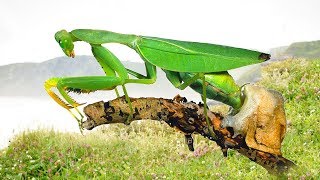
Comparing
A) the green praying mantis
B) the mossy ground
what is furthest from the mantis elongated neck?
the mossy ground

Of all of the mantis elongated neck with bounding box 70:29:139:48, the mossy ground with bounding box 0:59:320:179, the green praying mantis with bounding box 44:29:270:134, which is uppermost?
the mantis elongated neck with bounding box 70:29:139:48

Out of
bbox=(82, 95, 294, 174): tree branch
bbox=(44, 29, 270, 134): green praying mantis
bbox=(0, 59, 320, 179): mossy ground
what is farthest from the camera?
bbox=(0, 59, 320, 179): mossy ground

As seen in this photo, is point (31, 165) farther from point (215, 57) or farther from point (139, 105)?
point (215, 57)

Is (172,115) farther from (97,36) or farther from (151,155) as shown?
(151,155)

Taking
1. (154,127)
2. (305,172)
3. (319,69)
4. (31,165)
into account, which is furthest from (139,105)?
(319,69)

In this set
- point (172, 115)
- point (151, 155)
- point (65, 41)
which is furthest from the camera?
point (151, 155)

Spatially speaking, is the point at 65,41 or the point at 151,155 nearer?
the point at 65,41

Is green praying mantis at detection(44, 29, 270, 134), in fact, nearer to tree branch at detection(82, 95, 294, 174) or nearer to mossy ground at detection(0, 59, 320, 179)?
tree branch at detection(82, 95, 294, 174)

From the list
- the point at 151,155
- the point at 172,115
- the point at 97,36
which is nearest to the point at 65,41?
the point at 97,36
